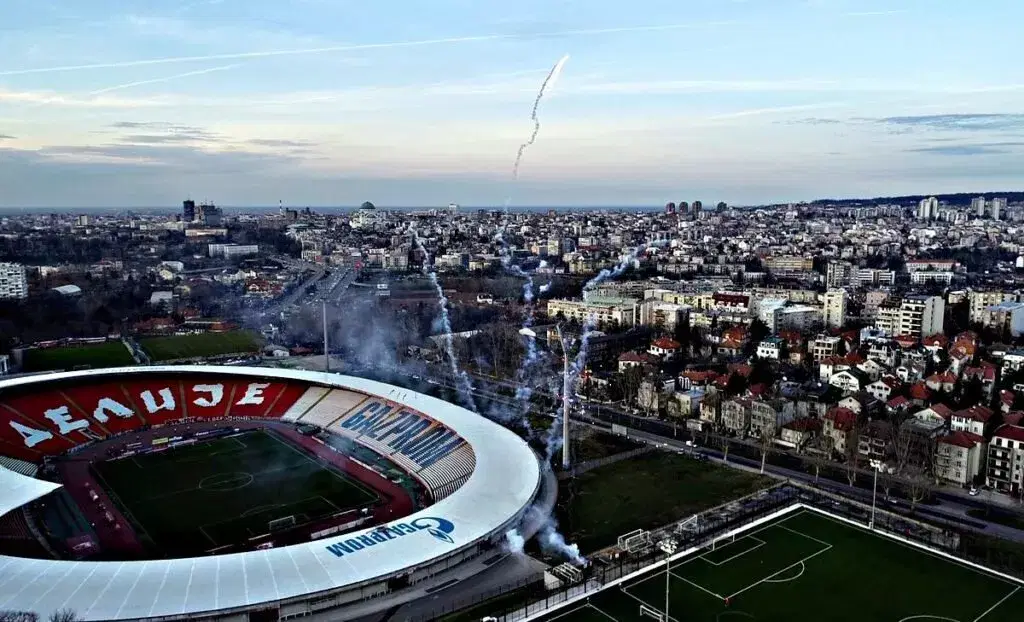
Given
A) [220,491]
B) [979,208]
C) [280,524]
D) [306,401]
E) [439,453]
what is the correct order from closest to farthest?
[280,524] → [220,491] → [439,453] → [306,401] → [979,208]

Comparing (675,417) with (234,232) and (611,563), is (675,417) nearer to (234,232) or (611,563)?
(611,563)

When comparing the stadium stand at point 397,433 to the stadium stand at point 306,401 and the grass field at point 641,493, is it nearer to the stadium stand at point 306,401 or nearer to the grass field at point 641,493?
the stadium stand at point 306,401

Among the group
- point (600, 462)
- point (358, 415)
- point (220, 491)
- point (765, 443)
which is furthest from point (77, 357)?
point (765, 443)

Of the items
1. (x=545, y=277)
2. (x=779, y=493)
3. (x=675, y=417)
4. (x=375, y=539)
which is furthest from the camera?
(x=545, y=277)

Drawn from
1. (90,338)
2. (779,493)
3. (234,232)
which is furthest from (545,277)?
(234,232)

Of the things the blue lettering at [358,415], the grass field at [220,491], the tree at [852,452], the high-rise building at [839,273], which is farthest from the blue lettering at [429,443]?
the high-rise building at [839,273]

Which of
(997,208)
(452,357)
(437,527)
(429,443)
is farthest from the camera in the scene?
(997,208)

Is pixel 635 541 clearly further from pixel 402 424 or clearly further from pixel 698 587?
pixel 402 424
